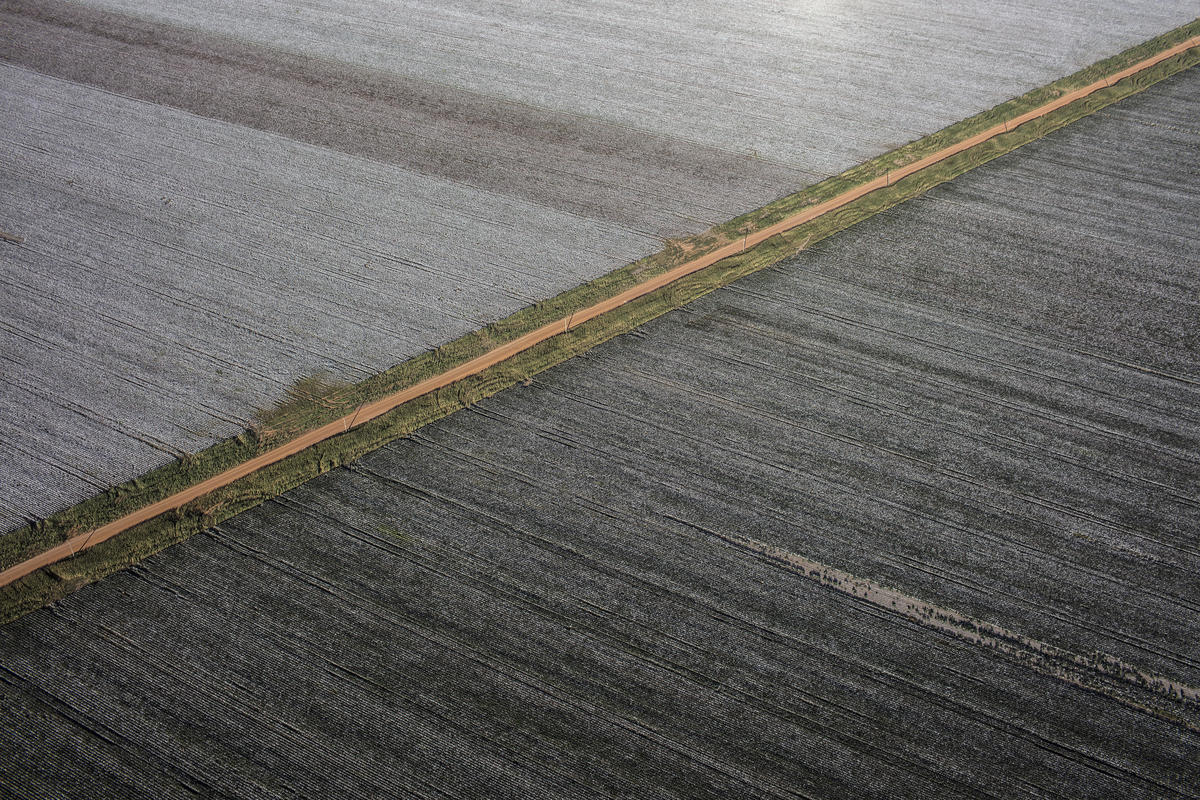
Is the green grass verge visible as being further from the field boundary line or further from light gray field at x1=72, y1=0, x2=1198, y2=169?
the field boundary line

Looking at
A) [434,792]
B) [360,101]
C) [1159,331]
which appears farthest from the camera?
[360,101]

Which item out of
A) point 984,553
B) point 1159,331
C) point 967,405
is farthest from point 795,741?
point 1159,331

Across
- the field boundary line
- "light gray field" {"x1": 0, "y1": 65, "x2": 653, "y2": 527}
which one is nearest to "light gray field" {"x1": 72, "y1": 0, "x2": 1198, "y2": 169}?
"light gray field" {"x1": 0, "y1": 65, "x2": 653, "y2": 527}

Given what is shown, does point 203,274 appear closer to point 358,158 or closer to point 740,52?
point 358,158

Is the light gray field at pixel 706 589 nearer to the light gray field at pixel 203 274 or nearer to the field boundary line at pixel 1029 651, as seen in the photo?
the field boundary line at pixel 1029 651

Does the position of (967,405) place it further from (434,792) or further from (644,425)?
(434,792)

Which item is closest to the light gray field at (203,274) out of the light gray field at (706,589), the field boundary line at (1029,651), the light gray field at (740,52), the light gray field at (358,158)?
the light gray field at (358,158)
